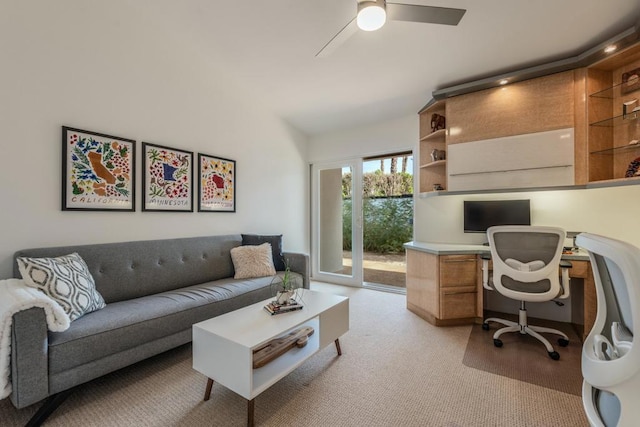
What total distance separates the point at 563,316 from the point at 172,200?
426cm

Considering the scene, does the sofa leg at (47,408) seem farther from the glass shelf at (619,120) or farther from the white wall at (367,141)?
the glass shelf at (619,120)

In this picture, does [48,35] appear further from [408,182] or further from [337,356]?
[408,182]

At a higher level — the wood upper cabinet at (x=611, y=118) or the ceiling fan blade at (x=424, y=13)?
the ceiling fan blade at (x=424, y=13)

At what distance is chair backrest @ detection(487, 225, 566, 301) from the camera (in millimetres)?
2164

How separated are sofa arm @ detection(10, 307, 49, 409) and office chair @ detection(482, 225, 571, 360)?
3.11 meters

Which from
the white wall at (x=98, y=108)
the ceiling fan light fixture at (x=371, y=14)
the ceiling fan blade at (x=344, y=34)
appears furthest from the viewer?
the white wall at (x=98, y=108)

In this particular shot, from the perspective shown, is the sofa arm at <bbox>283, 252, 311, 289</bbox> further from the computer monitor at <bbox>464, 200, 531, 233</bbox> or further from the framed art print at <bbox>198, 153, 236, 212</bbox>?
the computer monitor at <bbox>464, 200, 531, 233</bbox>

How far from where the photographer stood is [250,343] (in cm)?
144

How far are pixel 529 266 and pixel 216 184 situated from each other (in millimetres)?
3267

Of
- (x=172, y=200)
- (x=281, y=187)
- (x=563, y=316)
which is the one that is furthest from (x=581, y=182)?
(x=172, y=200)

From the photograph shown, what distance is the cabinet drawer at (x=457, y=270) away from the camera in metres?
2.74

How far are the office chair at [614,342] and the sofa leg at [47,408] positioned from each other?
8.01ft

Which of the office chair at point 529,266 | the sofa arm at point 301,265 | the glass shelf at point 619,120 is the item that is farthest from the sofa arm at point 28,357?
the glass shelf at point 619,120

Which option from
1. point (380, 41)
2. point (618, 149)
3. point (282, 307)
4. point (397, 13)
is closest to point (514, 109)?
point (618, 149)
